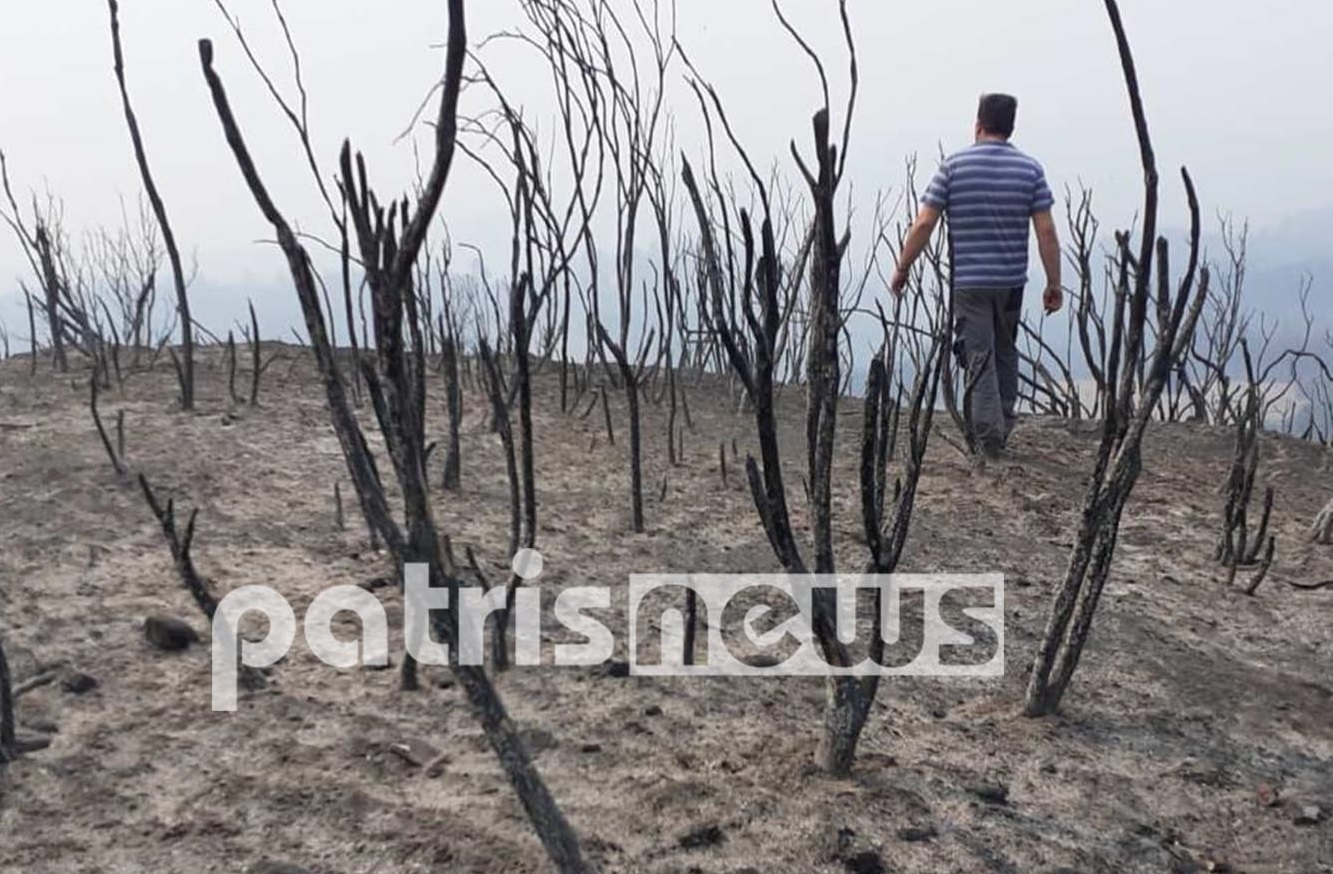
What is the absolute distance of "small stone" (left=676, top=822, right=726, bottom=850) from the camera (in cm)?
145

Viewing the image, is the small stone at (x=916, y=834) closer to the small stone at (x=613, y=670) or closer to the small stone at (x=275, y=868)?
the small stone at (x=613, y=670)

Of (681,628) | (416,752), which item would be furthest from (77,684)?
(681,628)

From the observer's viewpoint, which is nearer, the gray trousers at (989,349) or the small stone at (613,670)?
the small stone at (613,670)

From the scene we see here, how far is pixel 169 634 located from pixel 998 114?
256 centimetres

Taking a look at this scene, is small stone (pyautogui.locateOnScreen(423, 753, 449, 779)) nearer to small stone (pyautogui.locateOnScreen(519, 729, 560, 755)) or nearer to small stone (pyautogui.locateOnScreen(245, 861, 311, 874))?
small stone (pyautogui.locateOnScreen(519, 729, 560, 755))

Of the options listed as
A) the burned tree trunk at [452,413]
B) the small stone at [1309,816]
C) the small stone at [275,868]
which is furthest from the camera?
the burned tree trunk at [452,413]

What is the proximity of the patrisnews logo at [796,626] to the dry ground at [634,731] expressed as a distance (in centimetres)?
6

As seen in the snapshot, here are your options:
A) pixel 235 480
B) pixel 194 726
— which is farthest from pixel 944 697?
pixel 235 480

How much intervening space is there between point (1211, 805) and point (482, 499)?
6.10 ft

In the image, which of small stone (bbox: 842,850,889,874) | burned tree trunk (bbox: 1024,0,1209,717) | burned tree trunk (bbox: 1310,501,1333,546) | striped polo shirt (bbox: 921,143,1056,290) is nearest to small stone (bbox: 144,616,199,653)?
small stone (bbox: 842,850,889,874)

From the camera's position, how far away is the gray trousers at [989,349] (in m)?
3.38

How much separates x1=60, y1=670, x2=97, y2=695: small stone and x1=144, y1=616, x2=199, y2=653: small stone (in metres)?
0.15

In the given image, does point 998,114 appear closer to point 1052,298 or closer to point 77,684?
point 1052,298

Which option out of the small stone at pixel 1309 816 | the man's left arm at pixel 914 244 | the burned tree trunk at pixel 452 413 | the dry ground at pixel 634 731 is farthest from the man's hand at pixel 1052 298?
the small stone at pixel 1309 816
